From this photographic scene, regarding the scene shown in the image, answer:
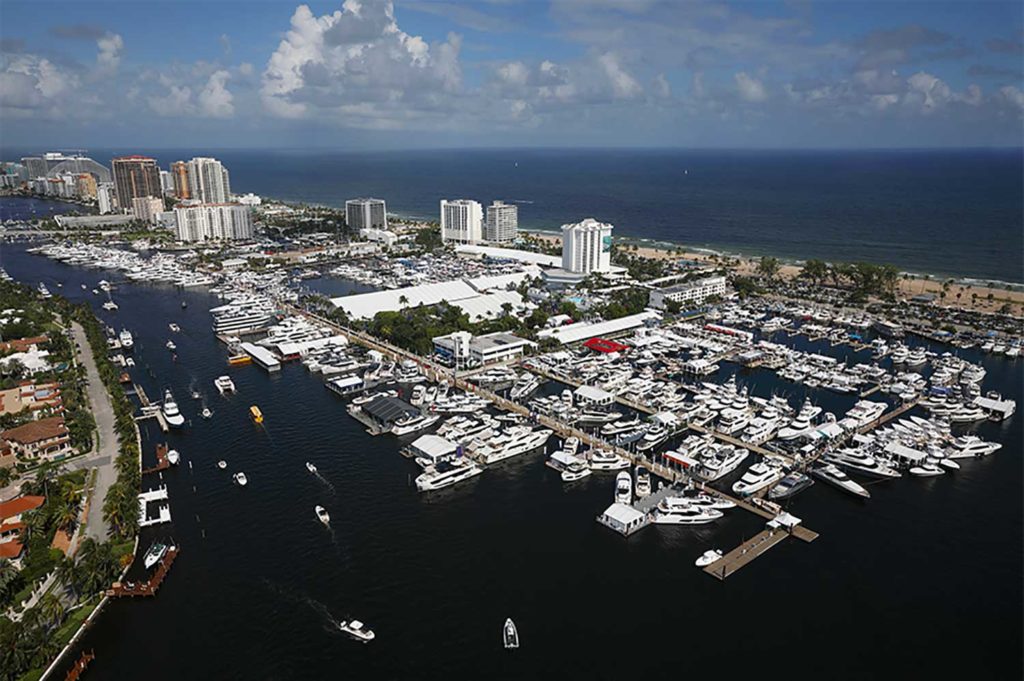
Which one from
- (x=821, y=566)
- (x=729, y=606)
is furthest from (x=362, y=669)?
(x=821, y=566)

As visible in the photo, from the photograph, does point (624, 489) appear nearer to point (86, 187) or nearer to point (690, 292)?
point (690, 292)

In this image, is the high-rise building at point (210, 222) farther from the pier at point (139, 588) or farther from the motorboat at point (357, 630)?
the motorboat at point (357, 630)

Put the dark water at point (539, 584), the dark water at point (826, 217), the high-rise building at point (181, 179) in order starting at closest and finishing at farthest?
the dark water at point (539, 584) < the dark water at point (826, 217) < the high-rise building at point (181, 179)

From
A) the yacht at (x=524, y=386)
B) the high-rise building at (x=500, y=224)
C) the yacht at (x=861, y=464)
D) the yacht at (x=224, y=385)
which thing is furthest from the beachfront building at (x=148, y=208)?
the yacht at (x=861, y=464)

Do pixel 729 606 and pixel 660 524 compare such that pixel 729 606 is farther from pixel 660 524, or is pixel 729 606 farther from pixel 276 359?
pixel 276 359

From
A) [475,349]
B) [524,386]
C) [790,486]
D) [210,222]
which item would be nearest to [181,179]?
[210,222]
